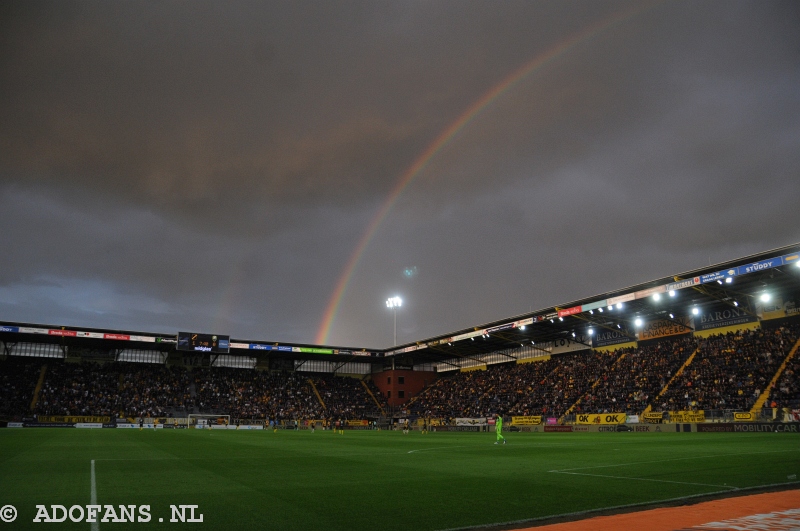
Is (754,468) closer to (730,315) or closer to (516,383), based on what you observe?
(730,315)

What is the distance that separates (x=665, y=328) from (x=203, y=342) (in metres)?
57.2

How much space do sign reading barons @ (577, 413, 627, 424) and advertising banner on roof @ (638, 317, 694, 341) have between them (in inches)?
542

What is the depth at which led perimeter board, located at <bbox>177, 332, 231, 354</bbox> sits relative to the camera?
7031 cm

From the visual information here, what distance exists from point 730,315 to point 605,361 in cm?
1282

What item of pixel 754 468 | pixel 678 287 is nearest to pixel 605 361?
pixel 678 287

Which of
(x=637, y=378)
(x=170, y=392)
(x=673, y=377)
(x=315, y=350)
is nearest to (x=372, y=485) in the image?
(x=673, y=377)

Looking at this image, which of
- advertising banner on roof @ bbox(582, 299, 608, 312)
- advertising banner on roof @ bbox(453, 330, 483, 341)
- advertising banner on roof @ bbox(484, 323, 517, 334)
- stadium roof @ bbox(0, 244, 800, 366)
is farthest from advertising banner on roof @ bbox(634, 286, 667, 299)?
advertising banner on roof @ bbox(453, 330, 483, 341)

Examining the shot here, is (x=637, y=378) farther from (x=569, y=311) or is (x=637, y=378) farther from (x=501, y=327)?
(x=501, y=327)

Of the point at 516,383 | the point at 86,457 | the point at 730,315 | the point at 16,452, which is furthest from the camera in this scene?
the point at 516,383

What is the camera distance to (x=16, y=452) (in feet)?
66.5

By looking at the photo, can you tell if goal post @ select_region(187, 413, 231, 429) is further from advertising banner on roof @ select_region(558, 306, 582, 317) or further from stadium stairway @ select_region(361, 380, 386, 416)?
advertising banner on roof @ select_region(558, 306, 582, 317)

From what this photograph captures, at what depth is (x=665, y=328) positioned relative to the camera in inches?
2073

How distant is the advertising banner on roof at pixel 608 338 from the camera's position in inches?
2245

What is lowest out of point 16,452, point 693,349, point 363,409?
point 363,409
